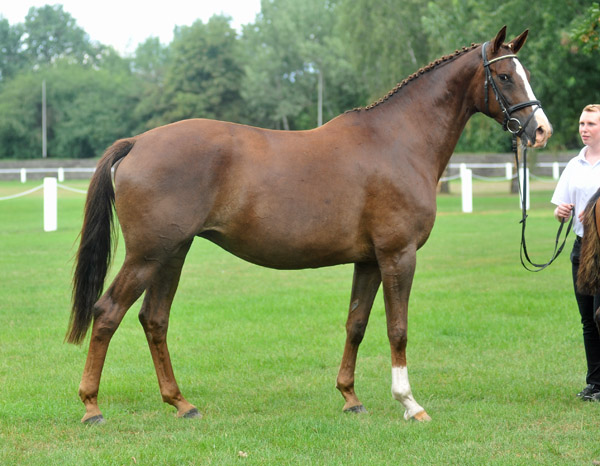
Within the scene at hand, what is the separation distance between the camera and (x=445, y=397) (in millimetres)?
5824

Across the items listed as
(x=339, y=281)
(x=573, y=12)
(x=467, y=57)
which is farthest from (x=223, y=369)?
(x=573, y=12)

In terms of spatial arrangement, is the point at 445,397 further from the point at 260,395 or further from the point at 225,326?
the point at 225,326

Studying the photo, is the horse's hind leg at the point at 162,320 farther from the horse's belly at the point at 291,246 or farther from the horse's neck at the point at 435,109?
the horse's neck at the point at 435,109

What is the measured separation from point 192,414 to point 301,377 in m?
1.39

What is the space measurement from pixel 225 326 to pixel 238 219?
11.7 ft

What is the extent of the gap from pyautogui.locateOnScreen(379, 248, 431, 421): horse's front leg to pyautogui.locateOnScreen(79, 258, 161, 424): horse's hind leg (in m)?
1.73

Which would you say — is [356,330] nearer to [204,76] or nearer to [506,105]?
[506,105]

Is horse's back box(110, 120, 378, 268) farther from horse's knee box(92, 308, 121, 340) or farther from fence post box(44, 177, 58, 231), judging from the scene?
fence post box(44, 177, 58, 231)

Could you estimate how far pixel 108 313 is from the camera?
16.3 feet

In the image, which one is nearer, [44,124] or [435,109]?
[435,109]

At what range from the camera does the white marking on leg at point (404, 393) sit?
5.21 meters

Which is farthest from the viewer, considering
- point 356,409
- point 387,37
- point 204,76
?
point 204,76

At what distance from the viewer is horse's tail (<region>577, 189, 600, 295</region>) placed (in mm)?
5207

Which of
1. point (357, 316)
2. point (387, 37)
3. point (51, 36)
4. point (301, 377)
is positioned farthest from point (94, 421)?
point (51, 36)
